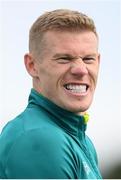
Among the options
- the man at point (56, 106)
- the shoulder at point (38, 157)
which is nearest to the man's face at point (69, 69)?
the man at point (56, 106)

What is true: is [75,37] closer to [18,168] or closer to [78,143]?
[78,143]

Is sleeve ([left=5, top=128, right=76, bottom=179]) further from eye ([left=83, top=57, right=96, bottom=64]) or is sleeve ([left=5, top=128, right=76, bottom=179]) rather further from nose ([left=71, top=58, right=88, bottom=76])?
eye ([left=83, top=57, right=96, bottom=64])

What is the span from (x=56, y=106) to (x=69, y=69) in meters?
0.30

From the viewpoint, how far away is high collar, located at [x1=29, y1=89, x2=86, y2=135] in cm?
A: 468

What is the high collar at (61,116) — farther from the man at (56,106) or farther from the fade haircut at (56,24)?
the fade haircut at (56,24)

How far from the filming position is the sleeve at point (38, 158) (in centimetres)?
418

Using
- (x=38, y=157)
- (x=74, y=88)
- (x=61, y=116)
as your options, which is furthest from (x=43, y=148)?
(x=74, y=88)

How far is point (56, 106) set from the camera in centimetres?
471

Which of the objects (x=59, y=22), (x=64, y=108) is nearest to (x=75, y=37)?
(x=59, y=22)

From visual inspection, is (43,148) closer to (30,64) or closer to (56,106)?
(56,106)

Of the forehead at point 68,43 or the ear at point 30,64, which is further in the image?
the ear at point 30,64

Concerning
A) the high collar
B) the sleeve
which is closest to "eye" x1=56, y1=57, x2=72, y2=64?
the high collar

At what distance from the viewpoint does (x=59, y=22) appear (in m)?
4.72

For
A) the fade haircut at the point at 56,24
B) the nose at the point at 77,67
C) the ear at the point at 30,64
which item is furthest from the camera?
the ear at the point at 30,64
